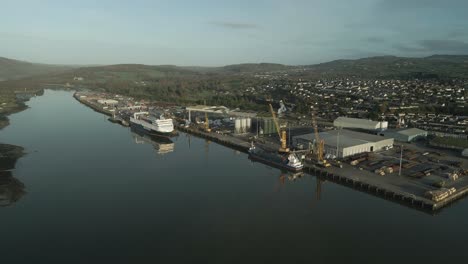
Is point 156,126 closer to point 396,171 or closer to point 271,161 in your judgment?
point 271,161

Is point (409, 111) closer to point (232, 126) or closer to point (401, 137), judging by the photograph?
point (401, 137)

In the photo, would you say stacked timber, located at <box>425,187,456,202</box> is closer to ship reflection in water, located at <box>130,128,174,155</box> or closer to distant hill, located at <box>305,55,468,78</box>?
ship reflection in water, located at <box>130,128,174,155</box>

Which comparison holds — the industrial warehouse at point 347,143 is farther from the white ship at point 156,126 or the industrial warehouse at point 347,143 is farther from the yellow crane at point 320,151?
the white ship at point 156,126

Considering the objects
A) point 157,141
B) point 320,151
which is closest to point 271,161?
point 320,151

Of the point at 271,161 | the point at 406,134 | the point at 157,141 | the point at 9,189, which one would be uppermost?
the point at 406,134

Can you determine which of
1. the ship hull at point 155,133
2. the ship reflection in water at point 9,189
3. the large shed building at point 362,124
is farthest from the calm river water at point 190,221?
the large shed building at point 362,124

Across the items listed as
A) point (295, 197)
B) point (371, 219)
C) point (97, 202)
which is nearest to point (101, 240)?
point (97, 202)
